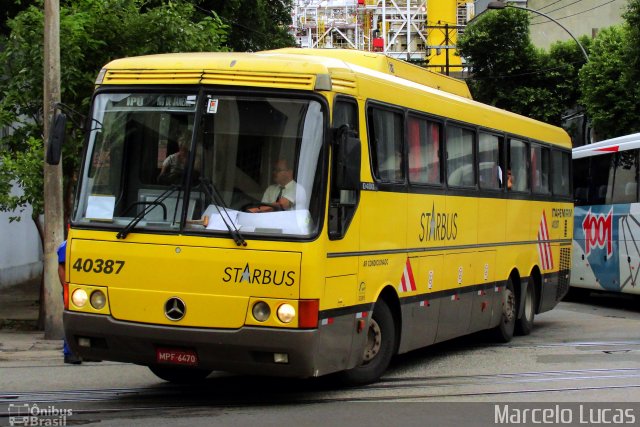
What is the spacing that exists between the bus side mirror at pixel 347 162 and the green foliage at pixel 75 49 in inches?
265

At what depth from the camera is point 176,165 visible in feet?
26.4

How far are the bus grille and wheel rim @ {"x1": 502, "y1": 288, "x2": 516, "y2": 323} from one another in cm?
249

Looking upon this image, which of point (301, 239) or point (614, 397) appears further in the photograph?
point (614, 397)

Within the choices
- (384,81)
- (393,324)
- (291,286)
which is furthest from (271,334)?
(384,81)

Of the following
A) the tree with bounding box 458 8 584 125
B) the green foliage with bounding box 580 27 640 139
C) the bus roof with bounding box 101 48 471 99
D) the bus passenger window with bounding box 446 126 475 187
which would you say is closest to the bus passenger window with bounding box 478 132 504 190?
the bus passenger window with bounding box 446 126 475 187

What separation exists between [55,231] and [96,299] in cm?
539

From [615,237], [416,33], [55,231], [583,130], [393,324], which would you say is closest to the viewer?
[393,324]

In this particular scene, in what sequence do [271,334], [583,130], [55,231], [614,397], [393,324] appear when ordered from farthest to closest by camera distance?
[583,130] < [55,231] < [393,324] < [614,397] < [271,334]

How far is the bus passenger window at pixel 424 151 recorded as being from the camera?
10.1 meters

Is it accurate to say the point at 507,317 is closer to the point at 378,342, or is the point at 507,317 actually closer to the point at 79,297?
the point at 378,342

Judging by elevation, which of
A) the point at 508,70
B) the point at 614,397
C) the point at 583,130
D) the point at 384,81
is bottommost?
the point at 614,397

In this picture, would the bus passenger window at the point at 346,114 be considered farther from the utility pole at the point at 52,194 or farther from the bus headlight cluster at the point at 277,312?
the utility pole at the point at 52,194

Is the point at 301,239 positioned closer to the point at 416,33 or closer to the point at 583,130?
the point at 583,130

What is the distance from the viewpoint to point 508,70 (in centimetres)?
3831
